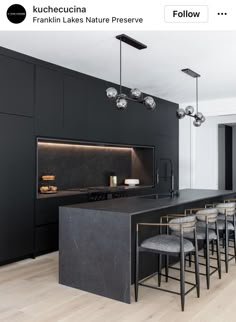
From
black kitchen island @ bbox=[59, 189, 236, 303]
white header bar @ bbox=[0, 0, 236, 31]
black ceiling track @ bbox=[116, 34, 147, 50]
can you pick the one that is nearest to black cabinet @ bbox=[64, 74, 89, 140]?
black ceiling track @ bbox=[116, 34, 147, 50]

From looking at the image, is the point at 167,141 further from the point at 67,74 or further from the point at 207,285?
the point at 207,285

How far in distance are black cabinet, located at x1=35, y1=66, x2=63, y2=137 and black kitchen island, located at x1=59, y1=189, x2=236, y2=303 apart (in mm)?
1507

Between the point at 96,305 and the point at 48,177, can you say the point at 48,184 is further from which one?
the point at 96,305

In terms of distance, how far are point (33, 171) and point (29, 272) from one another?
122 cm

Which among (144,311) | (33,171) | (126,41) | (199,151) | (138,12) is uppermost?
(126,41)

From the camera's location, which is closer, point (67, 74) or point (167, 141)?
point (67, 74)

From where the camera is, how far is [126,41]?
11.7 feet

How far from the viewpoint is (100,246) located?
2977mm

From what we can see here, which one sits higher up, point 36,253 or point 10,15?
Result: point 10,15

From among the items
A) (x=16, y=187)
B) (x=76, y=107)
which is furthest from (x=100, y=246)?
(x=76, y=107)

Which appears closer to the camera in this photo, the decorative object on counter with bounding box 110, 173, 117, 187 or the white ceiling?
the white ceiling

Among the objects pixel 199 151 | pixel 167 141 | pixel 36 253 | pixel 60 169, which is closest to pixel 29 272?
pixel 36 253

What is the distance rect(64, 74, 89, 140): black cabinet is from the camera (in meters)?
4.62

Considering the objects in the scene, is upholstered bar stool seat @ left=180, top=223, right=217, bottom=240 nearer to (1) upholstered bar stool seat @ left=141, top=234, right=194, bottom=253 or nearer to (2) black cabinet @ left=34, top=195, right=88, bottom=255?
(1) upholstered bar stool seat @ left=141, top=234, right=194, bottom=253
